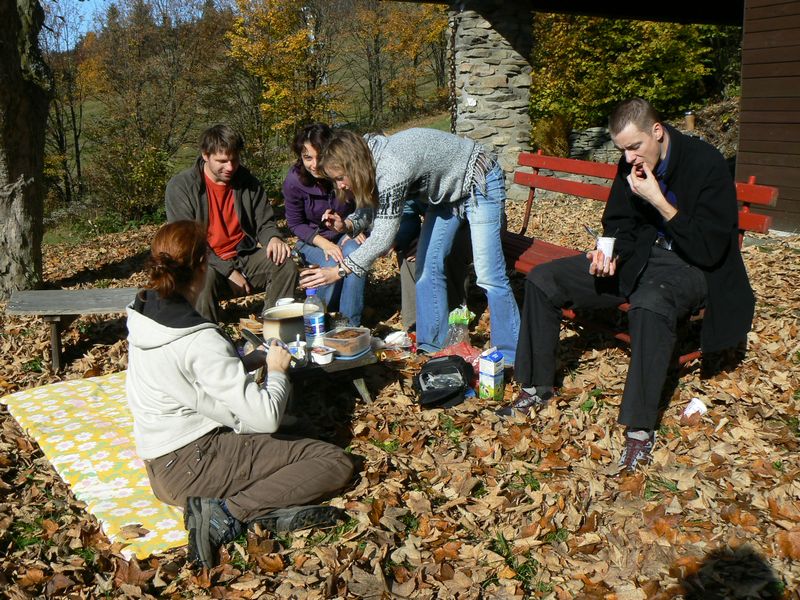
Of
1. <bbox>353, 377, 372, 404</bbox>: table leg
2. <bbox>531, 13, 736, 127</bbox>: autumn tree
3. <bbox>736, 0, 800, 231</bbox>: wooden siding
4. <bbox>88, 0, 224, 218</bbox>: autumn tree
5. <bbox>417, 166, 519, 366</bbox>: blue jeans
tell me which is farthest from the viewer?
<bbox>531, 13, 736, 127</bbox>: autumn tree

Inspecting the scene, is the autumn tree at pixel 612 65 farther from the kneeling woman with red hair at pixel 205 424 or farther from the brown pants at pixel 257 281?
the kneeling woman with red hair at pixel 205 424

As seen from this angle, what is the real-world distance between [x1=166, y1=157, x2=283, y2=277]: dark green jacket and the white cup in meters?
2.59

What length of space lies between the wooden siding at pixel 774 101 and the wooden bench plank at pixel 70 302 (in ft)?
22.4

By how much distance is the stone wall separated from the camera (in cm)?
1019

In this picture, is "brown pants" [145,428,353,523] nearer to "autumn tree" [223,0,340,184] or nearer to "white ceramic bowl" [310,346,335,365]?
"white ceramic bowl" [310,346,335,365]

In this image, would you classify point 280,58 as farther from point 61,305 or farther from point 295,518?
point 295,518

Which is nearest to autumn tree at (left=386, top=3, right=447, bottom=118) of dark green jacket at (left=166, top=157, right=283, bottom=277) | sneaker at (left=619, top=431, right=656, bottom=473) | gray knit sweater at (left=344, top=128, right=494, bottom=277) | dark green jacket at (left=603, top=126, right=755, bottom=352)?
dark green jacket at (left=166, top=157, right=283, bottom=277)

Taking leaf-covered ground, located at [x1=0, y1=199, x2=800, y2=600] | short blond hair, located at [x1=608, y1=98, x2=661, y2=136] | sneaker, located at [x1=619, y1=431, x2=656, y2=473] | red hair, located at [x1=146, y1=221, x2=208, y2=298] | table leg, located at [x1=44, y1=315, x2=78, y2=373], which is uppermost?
short blond hair, located at [x1=608, y1=98, x2=661, y2=136]

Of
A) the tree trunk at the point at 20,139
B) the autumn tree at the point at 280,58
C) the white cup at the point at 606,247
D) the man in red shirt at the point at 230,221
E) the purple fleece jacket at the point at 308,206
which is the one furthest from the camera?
the autumn tree at the point at 280,58

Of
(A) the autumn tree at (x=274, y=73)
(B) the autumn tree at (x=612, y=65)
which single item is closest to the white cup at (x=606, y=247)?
(B) the autumn tree at (x=612, y=65)

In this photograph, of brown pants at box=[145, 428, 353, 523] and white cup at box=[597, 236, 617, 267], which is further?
white cup at box=[597, 236, 617, 267]

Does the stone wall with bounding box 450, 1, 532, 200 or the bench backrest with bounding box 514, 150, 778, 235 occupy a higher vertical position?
the stone wall with bounding box 450, 1, 532, 200

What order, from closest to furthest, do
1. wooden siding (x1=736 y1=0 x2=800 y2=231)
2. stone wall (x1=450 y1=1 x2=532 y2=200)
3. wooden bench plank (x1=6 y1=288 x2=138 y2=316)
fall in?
wooden bench plank (x1=6 y1=288 x2=138 y2=316), wooden siding (x1=736 y1=0 x2=800 y2=231), stone wall (x1=450 y1=1 x2=532 y2=200)

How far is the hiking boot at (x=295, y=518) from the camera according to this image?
319 centimetres
